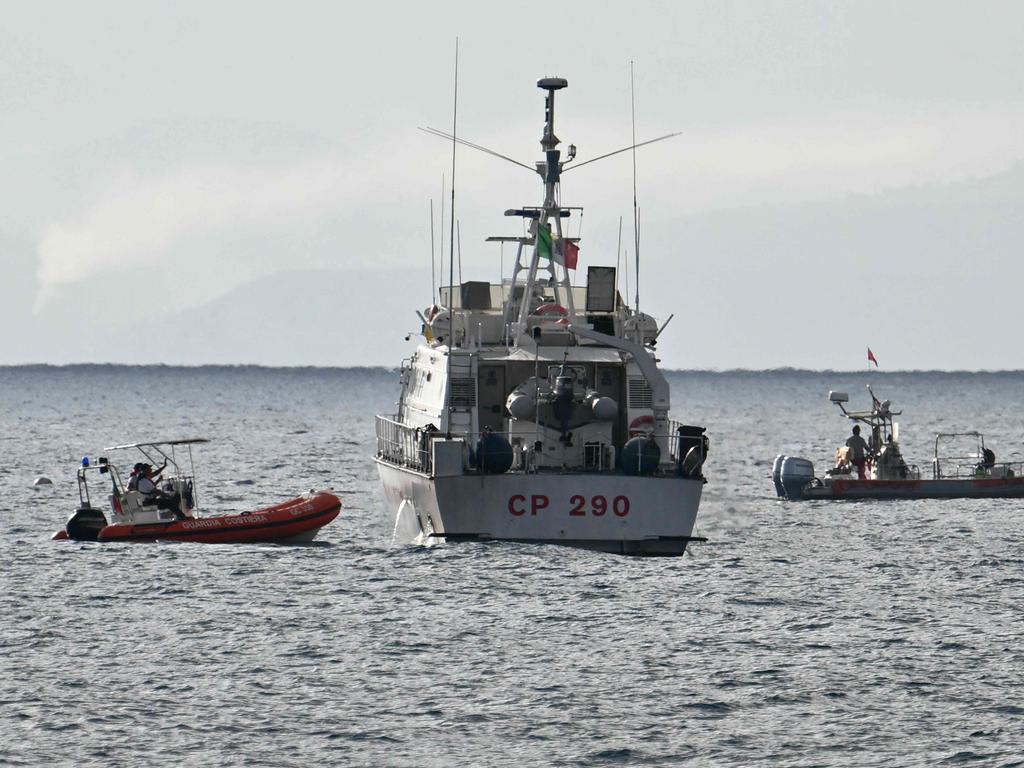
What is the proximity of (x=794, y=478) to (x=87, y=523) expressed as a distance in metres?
25.8

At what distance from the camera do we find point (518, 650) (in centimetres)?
3356

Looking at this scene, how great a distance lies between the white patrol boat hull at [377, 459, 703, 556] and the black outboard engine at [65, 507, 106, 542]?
9.35 m

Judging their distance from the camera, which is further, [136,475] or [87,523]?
[87,523]

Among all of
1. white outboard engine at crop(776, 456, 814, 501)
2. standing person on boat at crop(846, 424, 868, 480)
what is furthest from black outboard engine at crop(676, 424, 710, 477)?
white outboard engine at crop(776, 456, 814, 501)

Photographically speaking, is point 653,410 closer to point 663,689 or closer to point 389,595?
point 389,595

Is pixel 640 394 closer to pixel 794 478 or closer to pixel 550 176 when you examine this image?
pixel 550 176

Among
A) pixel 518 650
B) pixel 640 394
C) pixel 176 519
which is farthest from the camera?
pixel 176 519

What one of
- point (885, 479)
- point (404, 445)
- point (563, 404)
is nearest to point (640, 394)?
point (563, 404)

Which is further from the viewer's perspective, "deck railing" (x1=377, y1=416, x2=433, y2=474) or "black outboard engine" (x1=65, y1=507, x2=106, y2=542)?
"black outboard engine" (x1=65, y1=507, x2=106, y2=542)

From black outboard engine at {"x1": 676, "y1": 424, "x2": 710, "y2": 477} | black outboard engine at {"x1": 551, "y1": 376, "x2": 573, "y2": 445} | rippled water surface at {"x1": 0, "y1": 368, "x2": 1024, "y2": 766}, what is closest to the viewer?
rippled water surface at {"x1": 0, "y1": 368, "x2": 1024, "y2": 766}

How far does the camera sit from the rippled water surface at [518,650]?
2694 cm

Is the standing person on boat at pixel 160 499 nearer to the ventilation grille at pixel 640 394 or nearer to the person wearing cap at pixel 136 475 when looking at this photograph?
the person wearing cap at pixel 136 475

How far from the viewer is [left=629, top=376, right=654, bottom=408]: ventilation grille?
43.7 metres

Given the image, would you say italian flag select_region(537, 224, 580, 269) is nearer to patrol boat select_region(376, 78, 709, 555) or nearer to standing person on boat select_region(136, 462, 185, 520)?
patrol boat select_region(376, 78, 709, 555)
